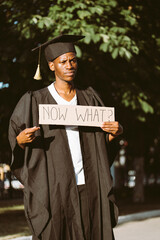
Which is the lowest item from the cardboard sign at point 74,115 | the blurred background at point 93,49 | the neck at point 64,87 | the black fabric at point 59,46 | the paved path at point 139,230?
the paved path at point 139,230

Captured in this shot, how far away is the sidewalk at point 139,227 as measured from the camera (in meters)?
10.1

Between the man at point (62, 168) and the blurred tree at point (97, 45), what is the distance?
4658mm

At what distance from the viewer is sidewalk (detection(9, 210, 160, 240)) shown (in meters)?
10.1

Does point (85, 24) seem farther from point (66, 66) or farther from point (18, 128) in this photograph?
point (18, 128)

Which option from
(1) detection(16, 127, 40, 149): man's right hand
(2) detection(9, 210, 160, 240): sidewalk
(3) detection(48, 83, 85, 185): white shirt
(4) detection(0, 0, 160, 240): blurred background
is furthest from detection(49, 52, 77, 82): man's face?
(2) detection(9, 210, 160, 240): sidewalk

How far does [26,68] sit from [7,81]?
1.70ft

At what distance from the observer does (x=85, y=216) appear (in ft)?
11.7

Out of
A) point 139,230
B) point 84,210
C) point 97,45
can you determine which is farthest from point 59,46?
point 139,230

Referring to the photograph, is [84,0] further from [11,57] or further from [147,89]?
[147,89]

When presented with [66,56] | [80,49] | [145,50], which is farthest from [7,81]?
[66,56]

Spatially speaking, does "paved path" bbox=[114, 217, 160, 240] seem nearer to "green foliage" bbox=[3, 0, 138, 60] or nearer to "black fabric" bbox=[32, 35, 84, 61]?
"green foliage" bbox=[3, 0, 138, 60]

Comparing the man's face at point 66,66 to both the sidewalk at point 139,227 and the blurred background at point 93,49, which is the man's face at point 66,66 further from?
the sidewalk at point 139,227

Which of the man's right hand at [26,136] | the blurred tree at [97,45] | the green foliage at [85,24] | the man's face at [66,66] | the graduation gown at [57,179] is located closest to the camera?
the man's right hand at [26,136]

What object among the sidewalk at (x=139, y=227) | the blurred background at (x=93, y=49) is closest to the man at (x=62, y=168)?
the blurred background at (x=93, y=49)
